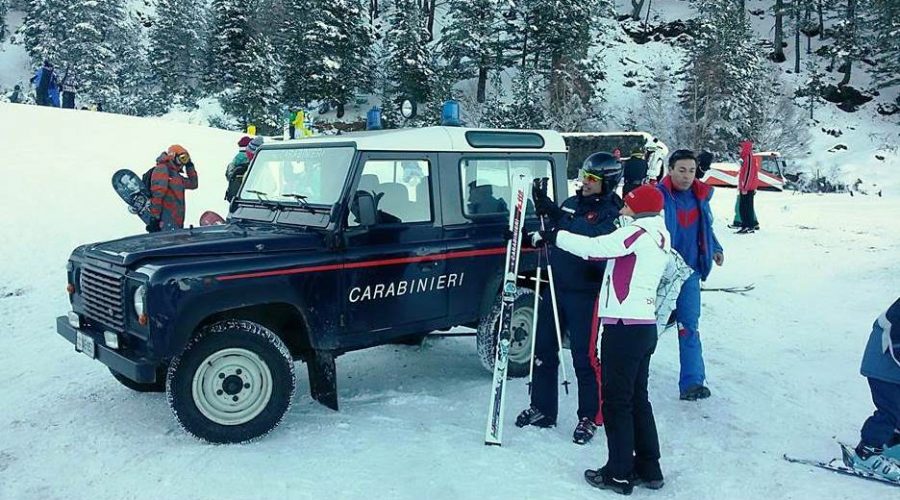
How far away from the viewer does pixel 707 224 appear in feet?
18.0

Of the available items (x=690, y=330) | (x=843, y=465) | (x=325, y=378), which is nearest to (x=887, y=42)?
(x=690, y=330)

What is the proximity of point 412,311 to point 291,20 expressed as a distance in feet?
140

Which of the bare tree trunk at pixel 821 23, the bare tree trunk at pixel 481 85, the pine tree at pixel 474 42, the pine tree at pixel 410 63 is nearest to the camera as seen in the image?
the pine tree at pixel 410 63

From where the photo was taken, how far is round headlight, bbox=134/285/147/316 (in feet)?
13.3

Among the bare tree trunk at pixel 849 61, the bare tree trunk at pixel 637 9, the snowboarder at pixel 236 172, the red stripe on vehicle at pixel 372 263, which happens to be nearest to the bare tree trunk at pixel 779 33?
the bare tree trunk at pixel 849 61

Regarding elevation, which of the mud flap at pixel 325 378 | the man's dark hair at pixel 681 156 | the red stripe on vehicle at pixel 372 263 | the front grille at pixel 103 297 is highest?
the man's dark hair at pixel 681 156

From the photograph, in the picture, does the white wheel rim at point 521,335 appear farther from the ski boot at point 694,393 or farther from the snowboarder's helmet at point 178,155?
the snowboarder's helmet at point 178,155

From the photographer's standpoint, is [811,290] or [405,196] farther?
[811,290]

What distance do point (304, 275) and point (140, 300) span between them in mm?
1032

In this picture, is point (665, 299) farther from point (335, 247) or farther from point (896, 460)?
point (335, 247)

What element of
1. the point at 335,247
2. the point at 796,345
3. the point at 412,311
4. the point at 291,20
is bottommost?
the point at 796,345

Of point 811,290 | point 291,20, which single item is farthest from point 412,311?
point 291,20

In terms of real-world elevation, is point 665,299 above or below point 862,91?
below

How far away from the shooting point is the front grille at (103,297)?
170 inches
